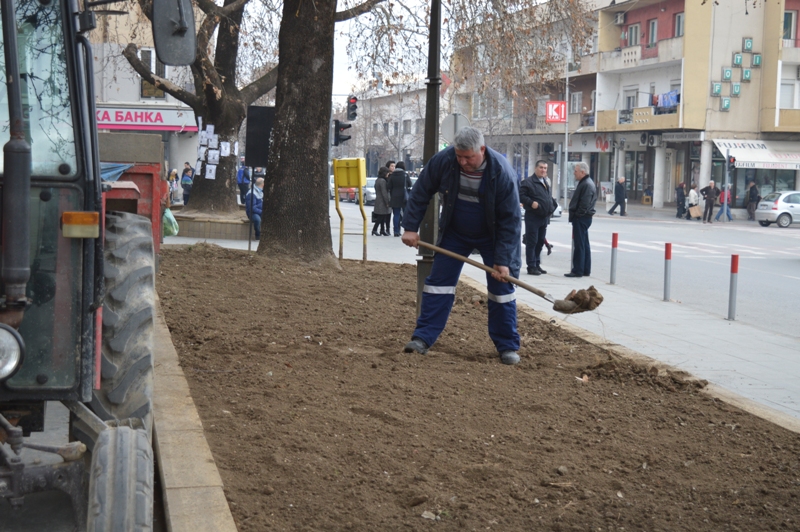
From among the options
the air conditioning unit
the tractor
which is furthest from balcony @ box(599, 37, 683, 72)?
the tractor

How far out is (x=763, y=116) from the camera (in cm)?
4778

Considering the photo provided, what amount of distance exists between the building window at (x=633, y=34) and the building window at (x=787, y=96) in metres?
8.58

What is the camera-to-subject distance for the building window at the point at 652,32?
51281 mm

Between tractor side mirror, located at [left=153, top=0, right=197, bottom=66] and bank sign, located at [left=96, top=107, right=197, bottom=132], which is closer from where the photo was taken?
tractor side mirror, located at [left=153, top=0, right=197, bottom=66]

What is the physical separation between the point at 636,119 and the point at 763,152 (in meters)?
6.98

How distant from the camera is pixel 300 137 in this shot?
1335 centimetres

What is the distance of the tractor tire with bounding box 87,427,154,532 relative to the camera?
9.49 feet

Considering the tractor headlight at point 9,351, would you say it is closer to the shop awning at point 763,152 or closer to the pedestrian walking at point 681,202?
the pedestrian walking at point 681,202

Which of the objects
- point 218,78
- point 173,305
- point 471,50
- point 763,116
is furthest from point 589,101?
point 173,305

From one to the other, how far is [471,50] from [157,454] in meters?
12.4

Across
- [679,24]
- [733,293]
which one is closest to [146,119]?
[679,24]

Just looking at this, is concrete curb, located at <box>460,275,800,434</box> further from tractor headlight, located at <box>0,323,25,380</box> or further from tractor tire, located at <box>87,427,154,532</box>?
tractor headlight, located at <box>0,323,25,380</box>

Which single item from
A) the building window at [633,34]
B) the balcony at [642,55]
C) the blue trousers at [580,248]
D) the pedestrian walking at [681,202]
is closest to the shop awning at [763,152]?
the pedestrian walking at [681,202]

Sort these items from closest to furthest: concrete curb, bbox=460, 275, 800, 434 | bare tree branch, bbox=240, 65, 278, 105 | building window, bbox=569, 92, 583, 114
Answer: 1. concrete curb, bbox=460, 275, 800, 434
2. bare tree branch, bbox=240, 65, 278, 105
3. building window, bbox=569, 92, 583, 114
